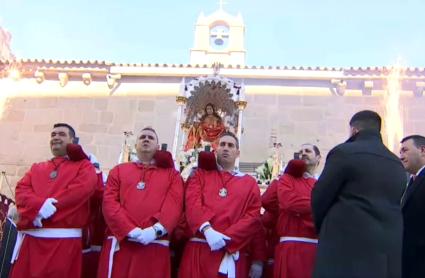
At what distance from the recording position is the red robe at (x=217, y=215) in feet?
14.2

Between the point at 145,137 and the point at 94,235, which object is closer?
the point at 145,137

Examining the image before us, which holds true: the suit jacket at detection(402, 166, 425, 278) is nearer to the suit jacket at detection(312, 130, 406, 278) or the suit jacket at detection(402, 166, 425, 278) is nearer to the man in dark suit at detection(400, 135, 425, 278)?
the man in dark suit at detection(400, 135, 425, 278)

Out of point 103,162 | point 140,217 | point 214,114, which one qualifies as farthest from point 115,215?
point 103,162

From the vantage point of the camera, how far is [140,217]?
436 centimetres

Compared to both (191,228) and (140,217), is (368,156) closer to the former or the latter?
(191,228)

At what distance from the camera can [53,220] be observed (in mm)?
4441

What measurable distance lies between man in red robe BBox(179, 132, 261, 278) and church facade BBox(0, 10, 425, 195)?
19.8 ft

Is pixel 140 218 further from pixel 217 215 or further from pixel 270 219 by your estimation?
pixel 270 219

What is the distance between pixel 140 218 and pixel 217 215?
2.14 ft

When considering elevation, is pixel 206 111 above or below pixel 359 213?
above

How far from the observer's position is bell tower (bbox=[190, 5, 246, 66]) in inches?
590

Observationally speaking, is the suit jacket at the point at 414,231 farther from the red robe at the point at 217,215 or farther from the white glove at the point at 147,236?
the white glove at the point at 147,236

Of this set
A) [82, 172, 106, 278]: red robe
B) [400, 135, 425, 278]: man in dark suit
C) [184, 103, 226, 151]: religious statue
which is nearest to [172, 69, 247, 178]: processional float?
[184, 103, 226, 151]: religious statue

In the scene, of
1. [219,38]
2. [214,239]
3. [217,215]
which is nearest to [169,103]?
[219,38]
